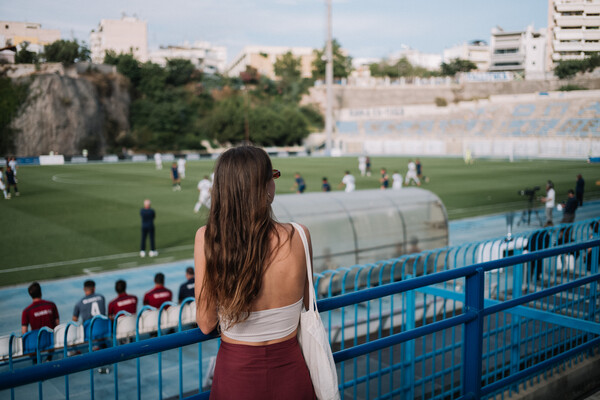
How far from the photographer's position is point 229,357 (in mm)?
→ 2232

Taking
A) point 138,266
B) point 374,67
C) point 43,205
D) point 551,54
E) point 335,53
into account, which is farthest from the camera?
point 374,67

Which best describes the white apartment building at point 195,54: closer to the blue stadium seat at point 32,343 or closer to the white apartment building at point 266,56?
the white apartment building at point 266,56

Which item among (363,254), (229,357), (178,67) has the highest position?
(178,67)

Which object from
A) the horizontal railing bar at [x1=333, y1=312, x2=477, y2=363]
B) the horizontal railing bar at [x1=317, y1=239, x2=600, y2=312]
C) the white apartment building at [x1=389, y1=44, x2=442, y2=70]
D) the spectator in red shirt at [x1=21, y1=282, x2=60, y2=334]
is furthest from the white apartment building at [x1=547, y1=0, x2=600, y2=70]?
the white apartment building at [x1=389, y1=44, x2=442, y2=70]

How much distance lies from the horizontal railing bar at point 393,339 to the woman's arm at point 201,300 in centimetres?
86

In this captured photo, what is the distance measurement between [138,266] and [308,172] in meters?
28.0

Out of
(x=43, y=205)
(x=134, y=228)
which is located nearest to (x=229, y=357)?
(x=134, y=228)

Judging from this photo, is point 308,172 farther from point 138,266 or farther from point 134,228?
point 138,266

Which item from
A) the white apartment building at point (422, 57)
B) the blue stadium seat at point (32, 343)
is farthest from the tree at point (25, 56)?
the white apartment building at point (422, 57)

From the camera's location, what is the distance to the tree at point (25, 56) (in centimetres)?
5912

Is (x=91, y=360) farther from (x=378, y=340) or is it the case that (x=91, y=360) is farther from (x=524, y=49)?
(x=524, y=49)

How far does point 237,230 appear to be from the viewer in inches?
83.8

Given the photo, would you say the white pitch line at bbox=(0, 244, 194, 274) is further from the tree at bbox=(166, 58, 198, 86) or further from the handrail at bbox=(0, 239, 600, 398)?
the tree at bbox=(166, 58, 198, 86)

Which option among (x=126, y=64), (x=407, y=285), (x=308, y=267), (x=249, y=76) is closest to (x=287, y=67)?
(x=249, y=76)
